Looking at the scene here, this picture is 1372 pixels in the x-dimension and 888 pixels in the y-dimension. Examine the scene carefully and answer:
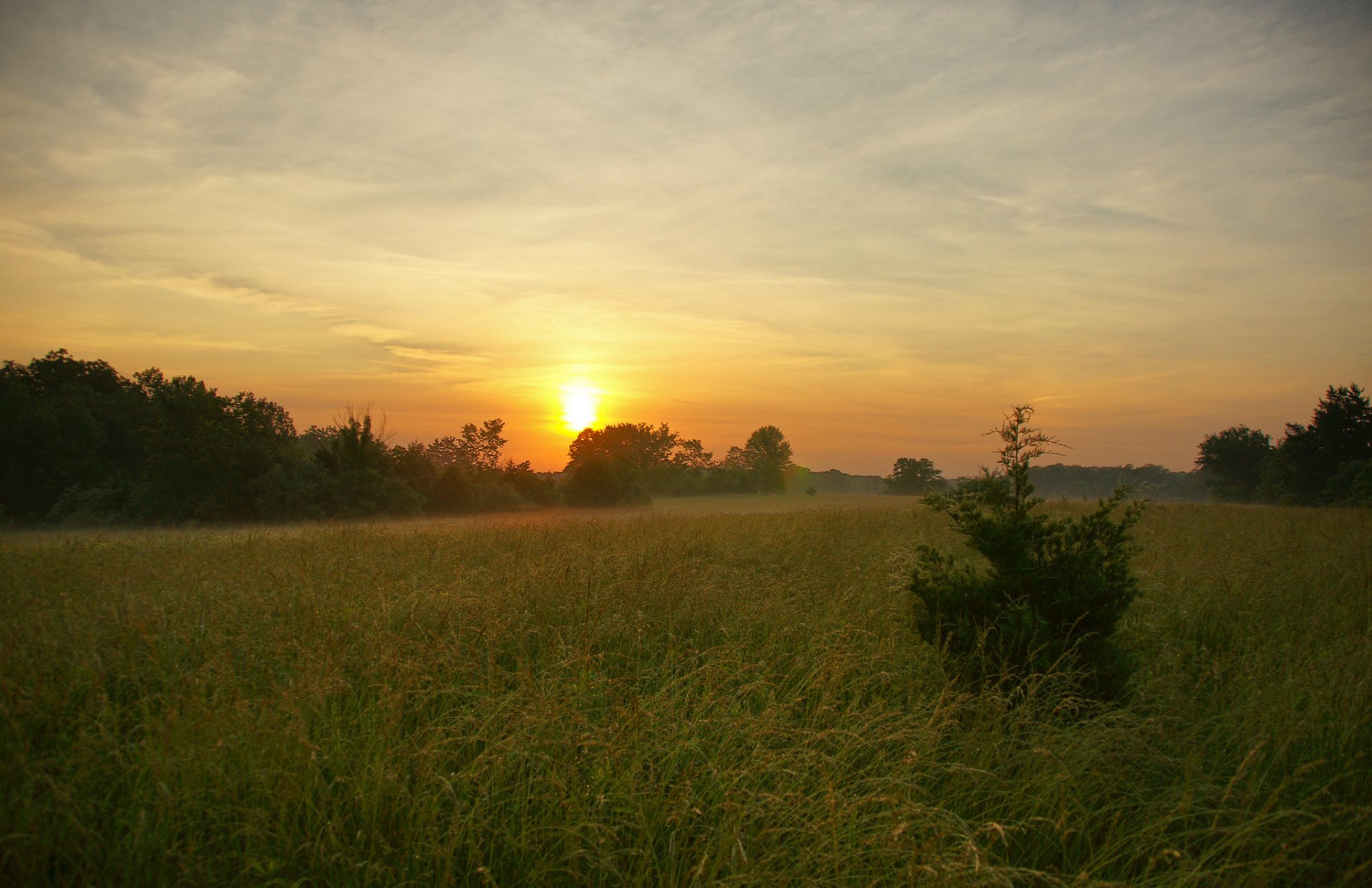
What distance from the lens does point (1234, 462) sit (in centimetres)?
4575

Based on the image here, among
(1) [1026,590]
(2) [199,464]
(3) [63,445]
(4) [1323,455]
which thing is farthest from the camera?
(4) [1323,455]

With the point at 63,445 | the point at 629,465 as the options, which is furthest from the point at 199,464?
the point at 629,465

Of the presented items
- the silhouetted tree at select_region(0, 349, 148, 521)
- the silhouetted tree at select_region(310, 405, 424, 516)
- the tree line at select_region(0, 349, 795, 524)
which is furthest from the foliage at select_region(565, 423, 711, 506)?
the silhouetted tree at select_region(0, 349, 148, 521)

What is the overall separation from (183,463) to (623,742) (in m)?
23.3

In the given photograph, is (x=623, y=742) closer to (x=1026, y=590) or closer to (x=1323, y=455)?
(x=1026, y=590)

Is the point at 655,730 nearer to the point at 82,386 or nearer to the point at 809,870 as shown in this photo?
the point at 809,870

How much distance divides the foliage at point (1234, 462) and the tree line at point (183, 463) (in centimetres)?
4536

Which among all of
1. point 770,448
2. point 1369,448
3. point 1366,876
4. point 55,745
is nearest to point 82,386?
point 55,745

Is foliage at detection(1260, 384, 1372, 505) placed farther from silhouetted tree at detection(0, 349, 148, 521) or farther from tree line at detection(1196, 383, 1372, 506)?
silhouetted tree at detection(0, 349, 148, 521)

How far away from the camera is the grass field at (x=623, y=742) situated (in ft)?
9.22

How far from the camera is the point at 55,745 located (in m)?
3.47

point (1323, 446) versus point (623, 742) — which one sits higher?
point (1323, 446)

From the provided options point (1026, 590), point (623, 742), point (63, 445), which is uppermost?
point (63, 445)

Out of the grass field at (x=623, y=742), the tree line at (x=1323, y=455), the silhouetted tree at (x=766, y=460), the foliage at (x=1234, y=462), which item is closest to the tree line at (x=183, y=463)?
the grass field at (x=623, y=742)
